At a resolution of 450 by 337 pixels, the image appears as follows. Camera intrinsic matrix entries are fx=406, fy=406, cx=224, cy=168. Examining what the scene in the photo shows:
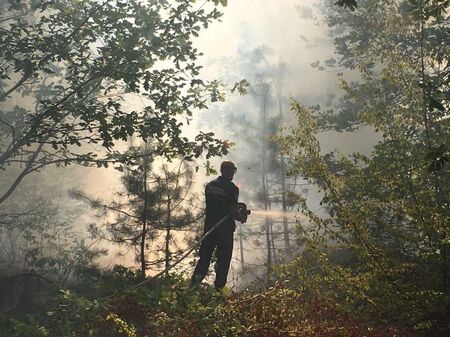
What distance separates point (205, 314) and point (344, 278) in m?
1.47

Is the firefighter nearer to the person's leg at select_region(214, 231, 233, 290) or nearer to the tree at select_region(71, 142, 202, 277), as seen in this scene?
the person's leg at select_region(214, 231, 233, 290)

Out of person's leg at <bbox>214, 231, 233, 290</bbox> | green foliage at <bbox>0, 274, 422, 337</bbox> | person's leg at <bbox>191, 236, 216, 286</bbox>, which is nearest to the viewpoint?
green foliage at <bbox>0, 274, 422, 337</bbox>

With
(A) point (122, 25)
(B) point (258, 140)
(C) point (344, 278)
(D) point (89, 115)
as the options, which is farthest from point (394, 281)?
(B) point (258, 140)

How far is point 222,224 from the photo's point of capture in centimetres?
634

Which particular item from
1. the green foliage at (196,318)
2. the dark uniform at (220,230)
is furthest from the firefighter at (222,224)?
the green foliage at (196,318)

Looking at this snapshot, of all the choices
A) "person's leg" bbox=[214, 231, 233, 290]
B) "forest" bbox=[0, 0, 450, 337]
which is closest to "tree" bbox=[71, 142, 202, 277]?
"forest" bbox=[0, 0, 450, 337]

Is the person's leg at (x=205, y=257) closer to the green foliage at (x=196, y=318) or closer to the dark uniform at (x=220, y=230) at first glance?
the dark uniform at (x=220, y=230)

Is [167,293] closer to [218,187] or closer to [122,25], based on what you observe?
[218,187]

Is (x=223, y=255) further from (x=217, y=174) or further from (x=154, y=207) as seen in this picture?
(x=154, y=207)

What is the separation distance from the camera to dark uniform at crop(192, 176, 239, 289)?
6.25 m

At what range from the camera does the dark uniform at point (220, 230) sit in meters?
6.25

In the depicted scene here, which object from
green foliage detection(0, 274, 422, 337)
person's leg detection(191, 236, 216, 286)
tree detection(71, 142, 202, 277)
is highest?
tree detection(71, 142, 202, 277)

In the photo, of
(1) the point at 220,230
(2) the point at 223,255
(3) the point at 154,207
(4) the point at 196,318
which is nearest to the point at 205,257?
(2) the point at 223,255

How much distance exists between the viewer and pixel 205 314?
418cm
